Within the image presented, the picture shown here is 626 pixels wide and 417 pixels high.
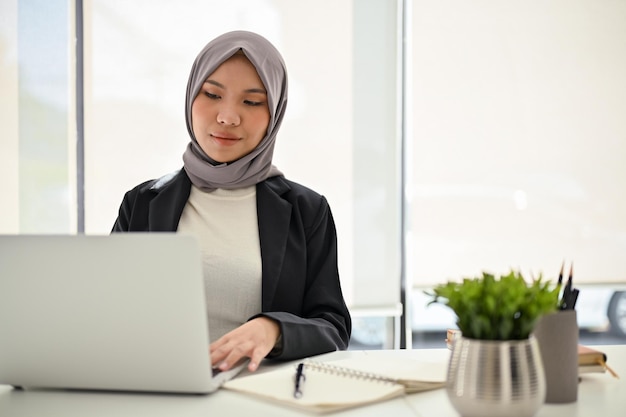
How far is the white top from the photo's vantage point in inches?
69.9

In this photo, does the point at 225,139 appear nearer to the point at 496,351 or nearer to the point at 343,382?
the point at 343,382

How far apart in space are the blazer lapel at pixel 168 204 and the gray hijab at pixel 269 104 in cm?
4

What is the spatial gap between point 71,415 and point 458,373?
1.82 feet

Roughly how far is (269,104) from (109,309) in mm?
943

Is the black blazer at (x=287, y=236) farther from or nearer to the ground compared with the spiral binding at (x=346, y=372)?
farther from the ground

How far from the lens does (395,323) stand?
3.71 metres

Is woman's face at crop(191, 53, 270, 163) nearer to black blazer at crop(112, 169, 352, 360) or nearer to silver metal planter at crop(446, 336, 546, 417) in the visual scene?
black blazer at crop(112, 169, 352, 360)

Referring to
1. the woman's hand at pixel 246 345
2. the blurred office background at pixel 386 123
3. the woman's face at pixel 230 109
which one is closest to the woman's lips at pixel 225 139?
the woman's face at pixel 230 109

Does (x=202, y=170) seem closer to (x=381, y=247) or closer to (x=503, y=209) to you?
(x=381, y=247)

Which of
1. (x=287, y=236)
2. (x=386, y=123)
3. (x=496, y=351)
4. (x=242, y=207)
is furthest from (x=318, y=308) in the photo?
(x=386, y=123)

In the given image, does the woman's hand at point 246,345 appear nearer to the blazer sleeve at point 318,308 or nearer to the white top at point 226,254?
the blazer sleeve at point 318,308

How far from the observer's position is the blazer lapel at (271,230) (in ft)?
5.80

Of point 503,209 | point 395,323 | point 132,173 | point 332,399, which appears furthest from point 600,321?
point 332,399

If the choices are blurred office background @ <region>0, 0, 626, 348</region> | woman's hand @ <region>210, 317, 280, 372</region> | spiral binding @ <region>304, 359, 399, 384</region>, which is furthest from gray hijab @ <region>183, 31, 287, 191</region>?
blurred office background @ <region>0, 0, 626, 348</region>
